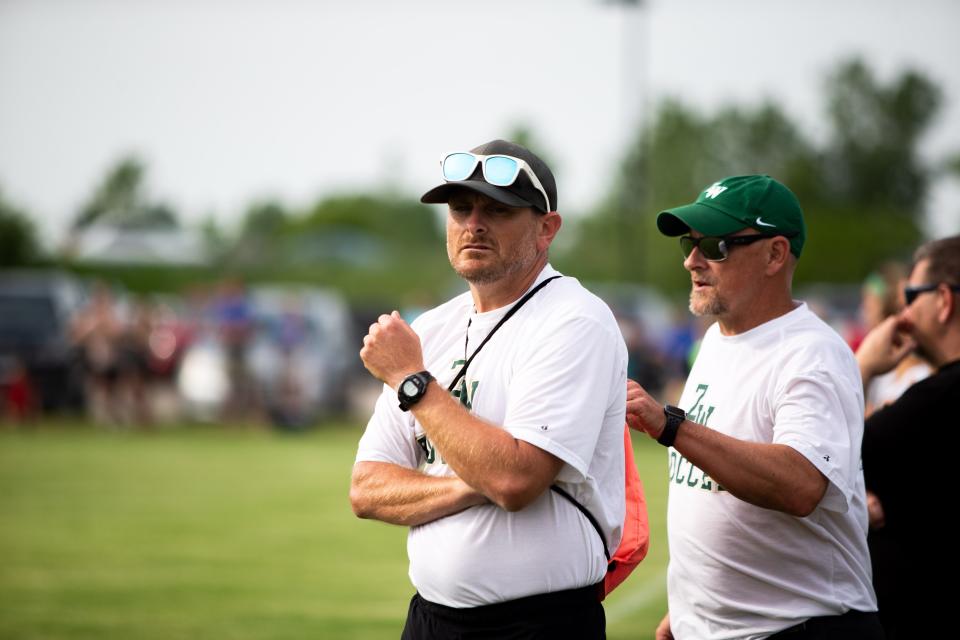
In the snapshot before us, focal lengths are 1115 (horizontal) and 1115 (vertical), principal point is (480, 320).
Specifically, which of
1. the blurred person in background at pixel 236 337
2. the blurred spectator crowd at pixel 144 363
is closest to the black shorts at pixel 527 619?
Result: the blurred spectator crowd at pixel 144 363

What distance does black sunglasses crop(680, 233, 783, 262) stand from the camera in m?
3.87

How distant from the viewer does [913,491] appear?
4160 millimetres

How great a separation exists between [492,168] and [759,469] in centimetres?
124

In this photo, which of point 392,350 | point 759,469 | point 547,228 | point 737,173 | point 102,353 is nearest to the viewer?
point 392,350

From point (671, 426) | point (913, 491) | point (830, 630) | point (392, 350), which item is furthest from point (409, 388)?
point (913, 491)

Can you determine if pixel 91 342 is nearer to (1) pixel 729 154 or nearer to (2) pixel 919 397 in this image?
(2) pixel 919 397

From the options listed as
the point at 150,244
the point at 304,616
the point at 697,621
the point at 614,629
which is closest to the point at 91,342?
the point at 304,616

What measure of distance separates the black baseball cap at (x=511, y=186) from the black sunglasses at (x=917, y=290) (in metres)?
1.76

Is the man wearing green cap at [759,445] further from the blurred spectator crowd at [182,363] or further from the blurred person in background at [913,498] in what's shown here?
A: the blurred spectator crowd at [182,363]

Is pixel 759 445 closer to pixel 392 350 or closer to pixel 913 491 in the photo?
pixel 913 491

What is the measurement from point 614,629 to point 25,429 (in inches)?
611

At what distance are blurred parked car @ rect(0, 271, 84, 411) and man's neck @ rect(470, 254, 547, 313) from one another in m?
19.5

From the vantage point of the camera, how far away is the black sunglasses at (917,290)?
4.40 m

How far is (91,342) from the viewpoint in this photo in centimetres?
2119
